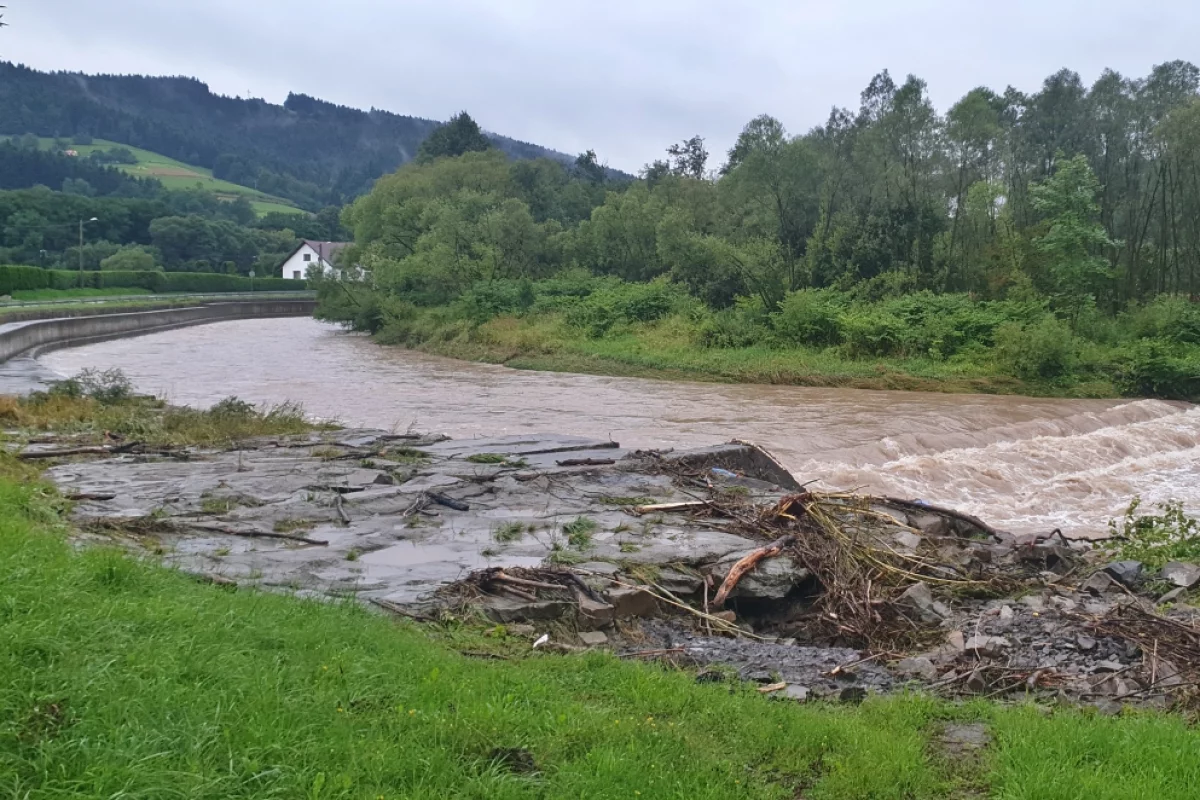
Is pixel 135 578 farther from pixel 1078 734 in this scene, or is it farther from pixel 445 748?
pixel 1078 734

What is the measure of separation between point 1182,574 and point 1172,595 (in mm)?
642

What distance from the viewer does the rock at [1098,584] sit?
8.93m

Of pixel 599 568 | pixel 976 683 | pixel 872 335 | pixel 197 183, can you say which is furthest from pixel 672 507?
pixel 197 183

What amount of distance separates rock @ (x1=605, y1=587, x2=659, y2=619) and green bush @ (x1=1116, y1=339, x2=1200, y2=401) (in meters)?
29.7

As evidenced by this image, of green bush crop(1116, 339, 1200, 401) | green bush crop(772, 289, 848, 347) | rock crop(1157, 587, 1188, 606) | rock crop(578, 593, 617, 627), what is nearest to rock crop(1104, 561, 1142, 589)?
rock crop(1157, 587, 1188, 606)

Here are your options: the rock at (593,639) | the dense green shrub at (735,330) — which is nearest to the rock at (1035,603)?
the rock at (593,639)

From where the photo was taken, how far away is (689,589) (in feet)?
27.8

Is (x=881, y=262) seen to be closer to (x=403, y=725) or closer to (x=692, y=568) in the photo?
(x=692, y=568)

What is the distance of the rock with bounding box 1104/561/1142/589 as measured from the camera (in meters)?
9.19

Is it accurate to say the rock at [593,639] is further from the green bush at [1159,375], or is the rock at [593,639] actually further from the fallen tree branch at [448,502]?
the green bush at [1159,375]

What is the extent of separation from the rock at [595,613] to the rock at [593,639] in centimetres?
15

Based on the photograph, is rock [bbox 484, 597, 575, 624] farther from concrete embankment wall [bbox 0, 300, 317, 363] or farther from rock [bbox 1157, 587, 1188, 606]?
concrete embankment wall [bbox 0, 300, 317, 363]

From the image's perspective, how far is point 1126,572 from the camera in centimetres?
930

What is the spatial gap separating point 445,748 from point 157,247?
359 ft
